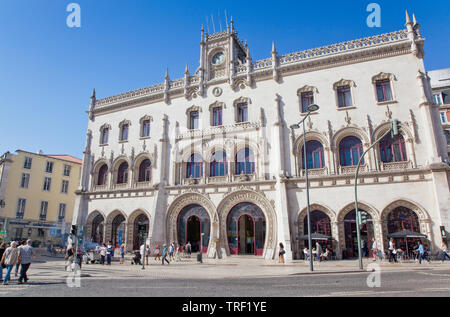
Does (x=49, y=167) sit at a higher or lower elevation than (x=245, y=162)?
higher

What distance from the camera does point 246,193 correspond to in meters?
27.0

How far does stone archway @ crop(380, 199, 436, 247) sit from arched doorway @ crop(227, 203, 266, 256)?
925 centimetres

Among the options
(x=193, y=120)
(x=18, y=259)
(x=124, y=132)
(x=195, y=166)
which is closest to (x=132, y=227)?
(x=195, y=166)

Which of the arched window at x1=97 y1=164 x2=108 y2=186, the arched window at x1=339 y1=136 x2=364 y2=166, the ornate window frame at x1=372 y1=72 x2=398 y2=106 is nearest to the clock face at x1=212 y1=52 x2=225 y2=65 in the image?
the ornate window frame at x1=372 y1=72 x2=398 y2=106

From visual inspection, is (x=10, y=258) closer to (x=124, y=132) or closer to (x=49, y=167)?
(x=124, y=132)

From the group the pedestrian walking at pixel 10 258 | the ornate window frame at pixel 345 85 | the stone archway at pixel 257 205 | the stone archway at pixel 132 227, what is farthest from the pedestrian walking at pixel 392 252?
the pedestrian walking at pixel 10 258

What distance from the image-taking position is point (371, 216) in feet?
75.8

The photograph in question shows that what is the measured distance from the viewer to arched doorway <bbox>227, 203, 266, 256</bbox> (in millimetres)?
26266

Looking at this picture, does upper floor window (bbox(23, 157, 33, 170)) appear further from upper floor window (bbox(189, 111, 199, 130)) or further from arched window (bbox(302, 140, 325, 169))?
arched window (bbox(302, 140, 325, 169))

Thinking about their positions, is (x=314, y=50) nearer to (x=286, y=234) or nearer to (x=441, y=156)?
(x=441, y=156)

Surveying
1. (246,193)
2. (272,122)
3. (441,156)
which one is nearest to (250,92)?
(272,122)

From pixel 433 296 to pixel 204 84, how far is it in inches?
1061

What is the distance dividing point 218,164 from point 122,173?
38.8 ft

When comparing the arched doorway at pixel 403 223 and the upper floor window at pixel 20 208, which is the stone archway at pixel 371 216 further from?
the upper floor window at pixel 20 208
